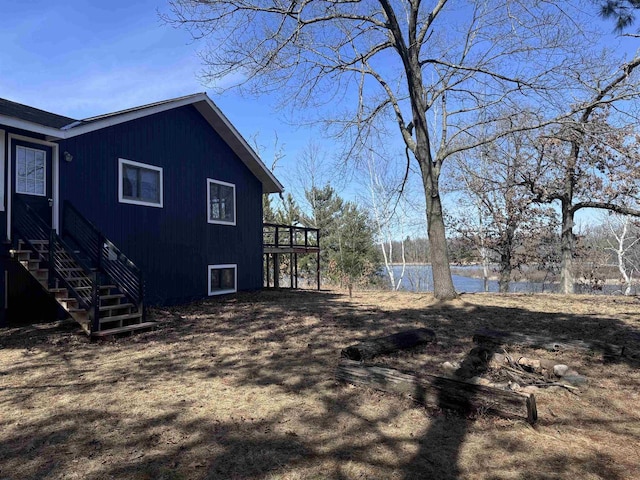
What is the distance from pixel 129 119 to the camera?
998cm

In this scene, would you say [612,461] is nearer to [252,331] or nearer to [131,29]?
[252,331]

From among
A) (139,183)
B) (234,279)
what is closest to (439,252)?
(234,279)

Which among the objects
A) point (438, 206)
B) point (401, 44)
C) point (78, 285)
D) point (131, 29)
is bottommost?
point (78, 285)

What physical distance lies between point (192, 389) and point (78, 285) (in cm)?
424

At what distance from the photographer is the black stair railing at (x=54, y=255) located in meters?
6.86

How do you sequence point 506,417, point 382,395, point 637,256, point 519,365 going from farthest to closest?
point 637,256, point 519,365, point 382,395, point 506,417

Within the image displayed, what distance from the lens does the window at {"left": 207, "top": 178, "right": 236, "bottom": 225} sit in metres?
12.7

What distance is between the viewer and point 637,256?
30578mm

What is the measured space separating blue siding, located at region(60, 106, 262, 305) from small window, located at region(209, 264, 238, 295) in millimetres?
216

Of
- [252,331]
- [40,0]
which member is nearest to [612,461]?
[252,331]

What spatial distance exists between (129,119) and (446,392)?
30.7 feet

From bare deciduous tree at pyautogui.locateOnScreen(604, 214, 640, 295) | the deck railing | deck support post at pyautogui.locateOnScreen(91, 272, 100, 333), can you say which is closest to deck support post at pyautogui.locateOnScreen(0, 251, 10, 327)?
deck support post at pyautogui.locateOnScreen(91, 272, 100, 333)

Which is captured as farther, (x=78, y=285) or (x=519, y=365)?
(x=78, y=285)

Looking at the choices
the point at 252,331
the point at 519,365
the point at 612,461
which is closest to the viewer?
the point at 612,461
